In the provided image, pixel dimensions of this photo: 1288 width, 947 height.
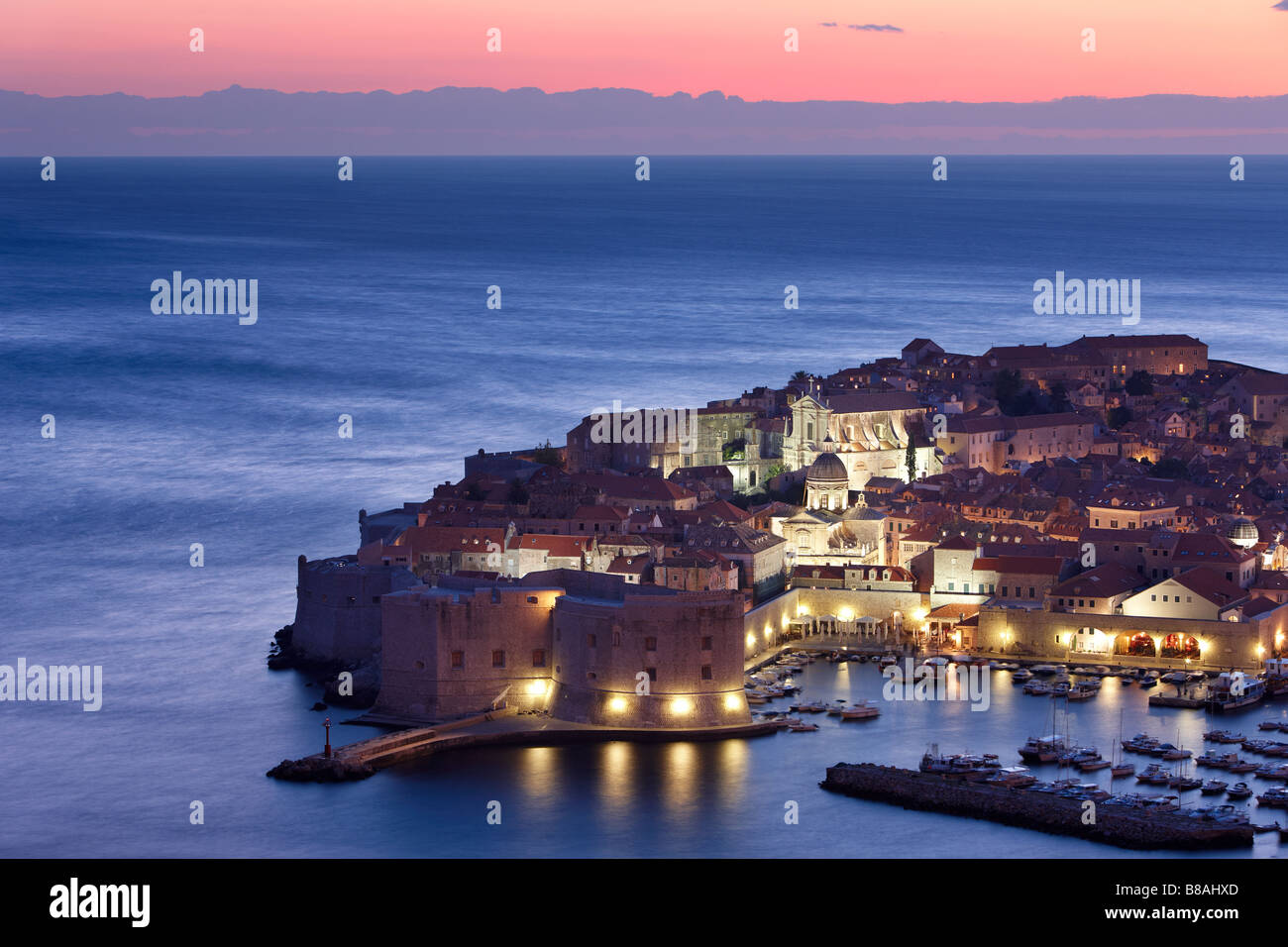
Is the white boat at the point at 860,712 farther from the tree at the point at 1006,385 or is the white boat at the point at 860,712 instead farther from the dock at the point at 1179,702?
the tree at the point at 1006,385

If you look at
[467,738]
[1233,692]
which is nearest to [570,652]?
[467,738]

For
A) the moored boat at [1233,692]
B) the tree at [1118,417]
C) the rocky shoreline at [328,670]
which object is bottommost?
the moored boat at [1233,692]

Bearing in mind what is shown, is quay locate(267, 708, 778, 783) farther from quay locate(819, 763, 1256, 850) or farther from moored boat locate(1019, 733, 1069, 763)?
moored boat locate(1019, 733, 1069, 763)

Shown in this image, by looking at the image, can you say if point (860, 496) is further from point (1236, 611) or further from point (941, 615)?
point (1236, 611)

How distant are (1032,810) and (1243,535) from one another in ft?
29.9

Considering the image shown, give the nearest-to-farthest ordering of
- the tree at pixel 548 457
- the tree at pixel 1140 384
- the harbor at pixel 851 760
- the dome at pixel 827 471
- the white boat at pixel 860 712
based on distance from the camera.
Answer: the harbor at pixel 851 760, the white boat at pixel 860 712, the dome at pixel 827 471, the tree at pixel 548 457, the tree at pixel 1140 384

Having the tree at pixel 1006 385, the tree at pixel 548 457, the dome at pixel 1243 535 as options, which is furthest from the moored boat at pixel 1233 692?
the tree at pixel 1006 385

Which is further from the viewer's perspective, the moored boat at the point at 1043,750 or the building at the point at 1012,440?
the building at the point at 1012,440

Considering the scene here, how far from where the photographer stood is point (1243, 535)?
1067 inches

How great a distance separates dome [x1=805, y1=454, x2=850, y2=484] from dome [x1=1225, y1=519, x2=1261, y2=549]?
5186 mm

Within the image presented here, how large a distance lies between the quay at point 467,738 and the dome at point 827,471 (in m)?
8.79

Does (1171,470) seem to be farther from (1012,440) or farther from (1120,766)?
(1120,766)

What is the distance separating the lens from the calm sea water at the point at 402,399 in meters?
19.8

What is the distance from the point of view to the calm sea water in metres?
19.8
